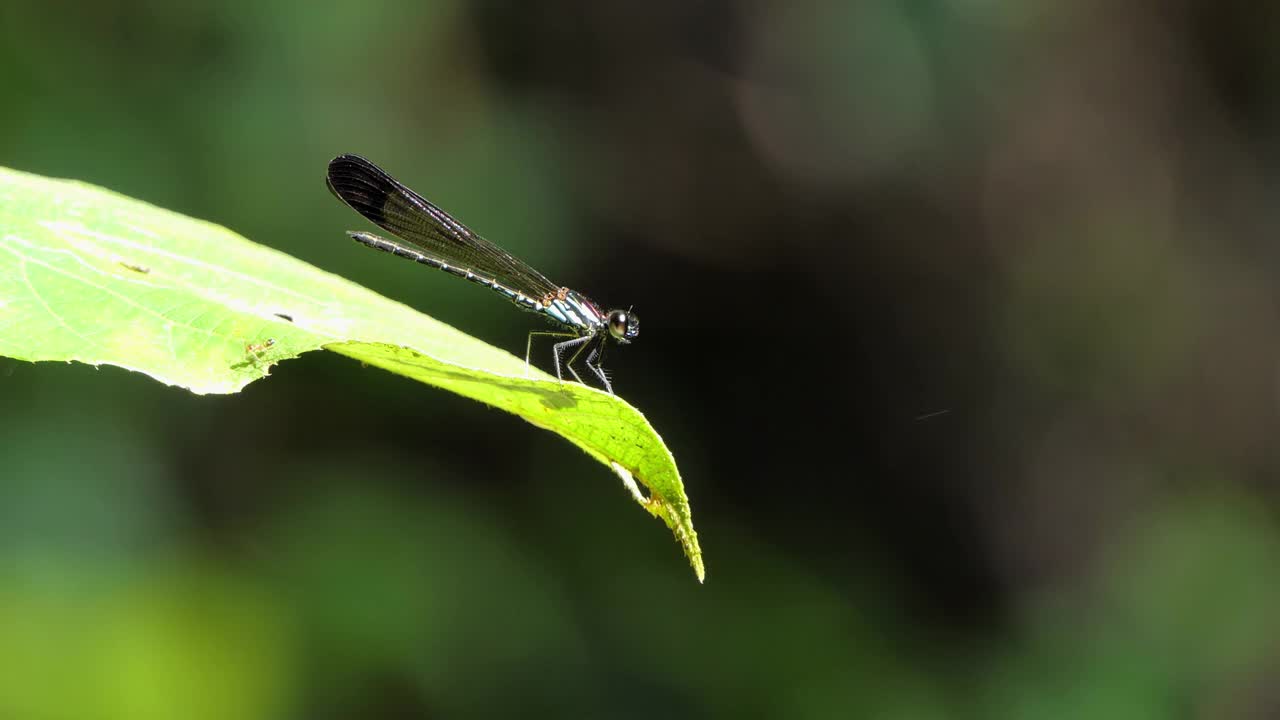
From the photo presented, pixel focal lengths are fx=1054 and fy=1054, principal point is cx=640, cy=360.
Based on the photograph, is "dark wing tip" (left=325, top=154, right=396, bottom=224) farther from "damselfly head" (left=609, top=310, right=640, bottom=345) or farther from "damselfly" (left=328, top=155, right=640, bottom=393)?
"damselfly head" (left=609, top=310, right=640, bottom=345)

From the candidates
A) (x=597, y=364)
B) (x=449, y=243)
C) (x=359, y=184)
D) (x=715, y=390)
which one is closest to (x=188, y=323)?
(x=597, y=364)

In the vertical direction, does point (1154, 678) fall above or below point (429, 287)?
below

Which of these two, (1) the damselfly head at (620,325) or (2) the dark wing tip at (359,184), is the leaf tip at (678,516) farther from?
(2) the dark wing tip at (359,184)

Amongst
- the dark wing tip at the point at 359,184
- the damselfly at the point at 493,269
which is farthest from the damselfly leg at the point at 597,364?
the dark wing tip at the point at 359,184

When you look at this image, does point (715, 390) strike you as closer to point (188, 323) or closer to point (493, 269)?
point (493, 269)

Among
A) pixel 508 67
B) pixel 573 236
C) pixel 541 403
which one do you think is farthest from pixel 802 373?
pixel 541 403

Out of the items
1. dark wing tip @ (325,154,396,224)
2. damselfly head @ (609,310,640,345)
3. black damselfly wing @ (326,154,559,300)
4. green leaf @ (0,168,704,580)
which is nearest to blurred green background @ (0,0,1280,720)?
dark wing tip @ (325,154,396,224)

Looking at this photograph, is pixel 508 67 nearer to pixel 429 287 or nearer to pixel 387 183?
pixel 429 287

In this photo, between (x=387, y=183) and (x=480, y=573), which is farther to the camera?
(x=480, y=573)
